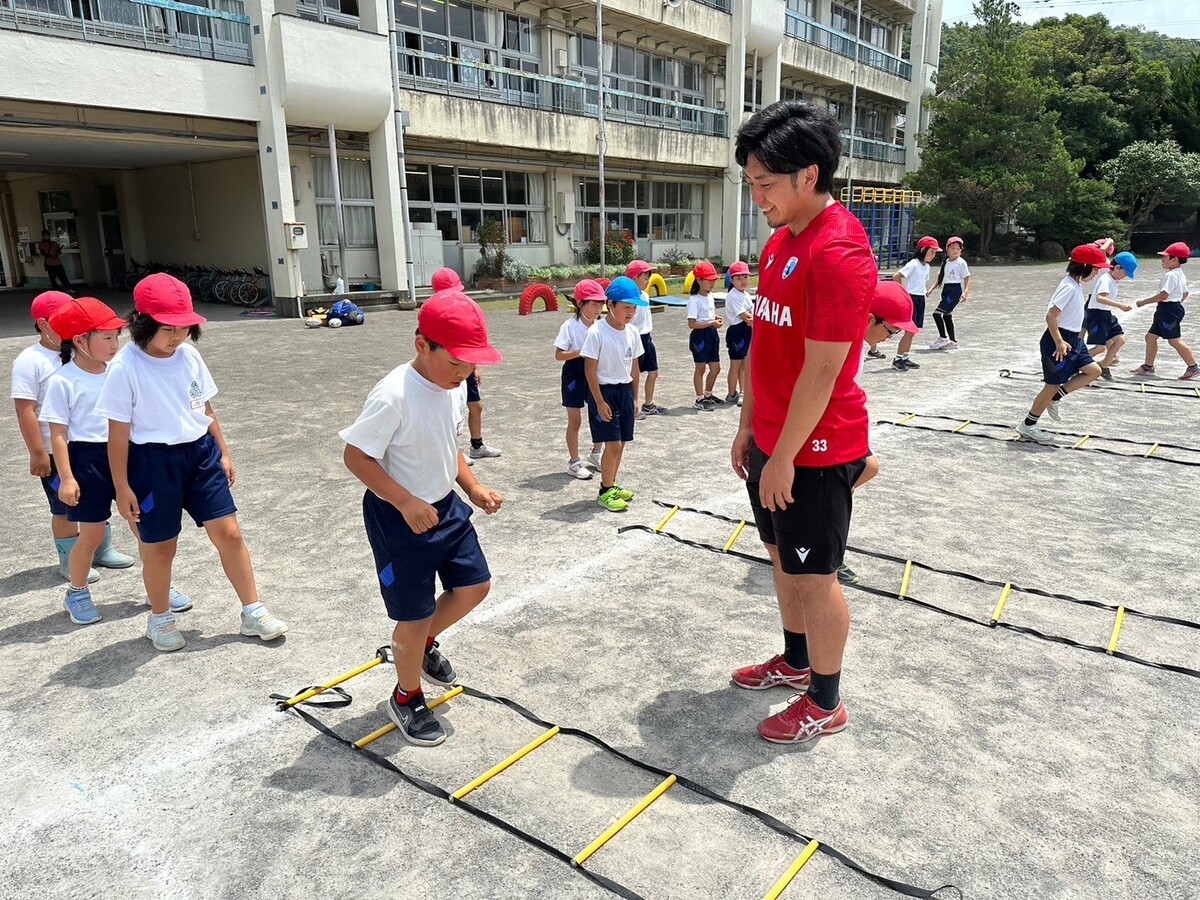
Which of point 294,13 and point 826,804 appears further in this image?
point 294,13

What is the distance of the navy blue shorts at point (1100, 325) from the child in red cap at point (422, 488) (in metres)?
9.48

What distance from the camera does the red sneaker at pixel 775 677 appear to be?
11.4ft

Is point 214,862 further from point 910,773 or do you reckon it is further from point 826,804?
point 910,773

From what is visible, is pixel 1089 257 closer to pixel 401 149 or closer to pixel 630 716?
pixel 630 716

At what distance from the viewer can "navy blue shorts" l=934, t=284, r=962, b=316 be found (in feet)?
41.6

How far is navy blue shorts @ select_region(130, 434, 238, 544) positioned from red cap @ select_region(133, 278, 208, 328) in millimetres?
541

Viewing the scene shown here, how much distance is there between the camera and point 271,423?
843 centimetres

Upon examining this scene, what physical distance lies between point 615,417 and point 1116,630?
3229 millimetres

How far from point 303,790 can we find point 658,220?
28.5 metres

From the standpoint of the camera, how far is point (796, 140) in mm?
2635

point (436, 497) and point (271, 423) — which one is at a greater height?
point (436, 497)

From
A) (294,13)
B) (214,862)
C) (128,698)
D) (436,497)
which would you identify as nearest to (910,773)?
(436,497)

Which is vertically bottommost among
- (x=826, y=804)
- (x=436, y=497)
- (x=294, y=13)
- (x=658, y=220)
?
Answer: (x=826, y=804)

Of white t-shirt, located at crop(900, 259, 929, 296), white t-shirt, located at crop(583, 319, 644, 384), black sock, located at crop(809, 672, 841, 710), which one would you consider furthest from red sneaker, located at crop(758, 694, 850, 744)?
white t-shirt, located at crop(900, 259, 929, 296)
